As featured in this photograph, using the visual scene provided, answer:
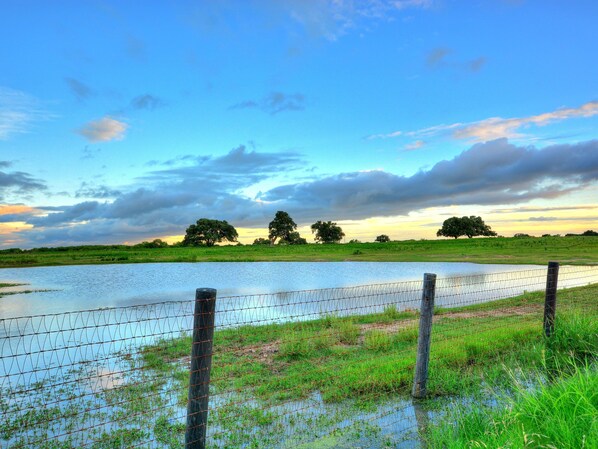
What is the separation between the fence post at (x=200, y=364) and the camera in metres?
5.30

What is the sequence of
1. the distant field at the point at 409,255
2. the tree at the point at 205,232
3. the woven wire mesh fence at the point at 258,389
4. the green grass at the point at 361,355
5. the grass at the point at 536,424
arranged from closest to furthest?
the grass at the point at 536,424 < the woven wire mesh fence at the point at 258,389 < the green grass at the point at 361,355 < the distant field at the point at 409,255 < the tree at the point at 205,232

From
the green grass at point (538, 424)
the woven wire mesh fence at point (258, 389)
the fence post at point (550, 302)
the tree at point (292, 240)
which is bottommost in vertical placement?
the woven wire mesh fence at point (258, 389)

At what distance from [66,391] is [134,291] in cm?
2144

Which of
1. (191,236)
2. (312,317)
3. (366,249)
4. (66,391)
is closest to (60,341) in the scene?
(66,391)

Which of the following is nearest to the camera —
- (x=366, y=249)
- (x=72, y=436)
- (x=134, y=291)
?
(x=72, y=436)

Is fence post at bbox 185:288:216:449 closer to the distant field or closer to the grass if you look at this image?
the grass

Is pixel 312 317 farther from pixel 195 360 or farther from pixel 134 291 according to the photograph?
pixel 134 291

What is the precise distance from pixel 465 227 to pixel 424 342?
128663 millimetres

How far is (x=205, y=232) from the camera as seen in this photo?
374ft

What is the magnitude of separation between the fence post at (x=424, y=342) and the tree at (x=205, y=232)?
10871cm

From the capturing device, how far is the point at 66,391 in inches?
378

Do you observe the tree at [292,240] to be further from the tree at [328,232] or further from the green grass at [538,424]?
the green grass at [538,424]

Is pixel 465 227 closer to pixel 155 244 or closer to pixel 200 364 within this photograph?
pixel 155 244

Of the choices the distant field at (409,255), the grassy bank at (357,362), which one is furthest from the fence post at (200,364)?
the distant field at (409,255)
